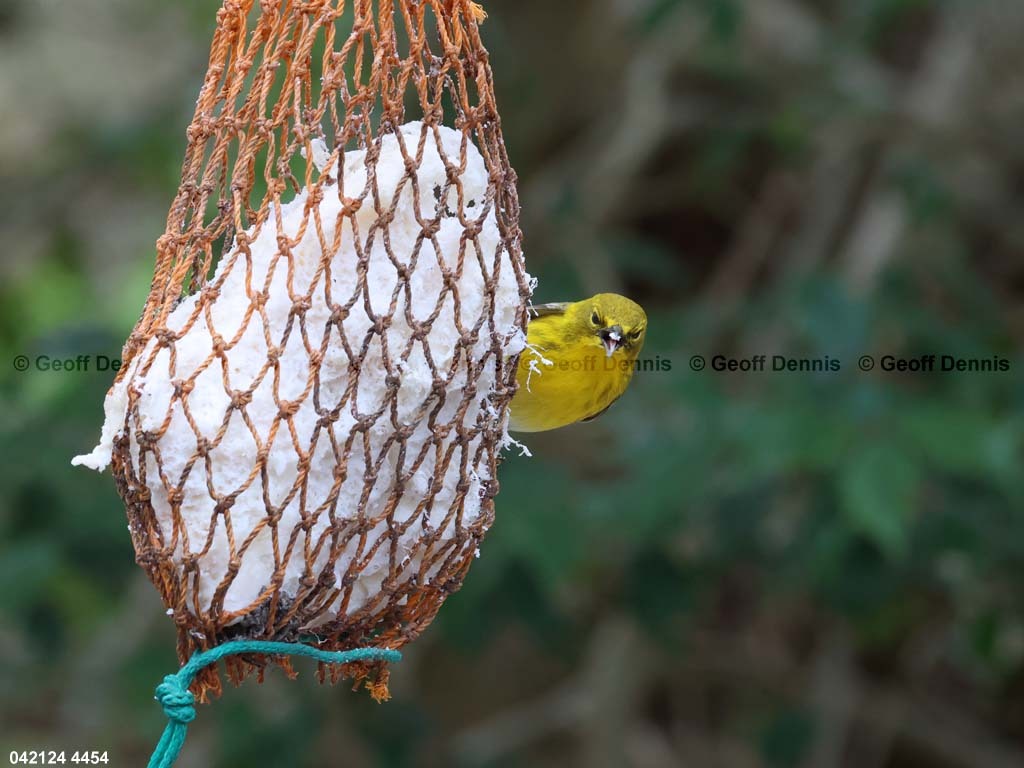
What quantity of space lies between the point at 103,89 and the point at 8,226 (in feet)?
8.84

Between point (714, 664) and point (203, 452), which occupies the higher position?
point (203, 452)

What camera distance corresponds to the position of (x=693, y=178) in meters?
6.87

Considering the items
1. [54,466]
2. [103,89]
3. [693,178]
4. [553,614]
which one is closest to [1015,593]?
[553,614]

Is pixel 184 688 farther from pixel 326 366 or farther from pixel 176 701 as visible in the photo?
pixel 326 366

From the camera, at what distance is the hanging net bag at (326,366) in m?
2.20

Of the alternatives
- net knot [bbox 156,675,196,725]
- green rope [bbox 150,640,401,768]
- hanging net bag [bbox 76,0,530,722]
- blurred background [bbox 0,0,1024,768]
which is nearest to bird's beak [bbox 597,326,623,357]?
→ blurred background [bbox 0,0,1024,768]

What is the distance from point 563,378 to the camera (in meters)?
3.65

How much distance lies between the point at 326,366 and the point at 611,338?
67.4 inches

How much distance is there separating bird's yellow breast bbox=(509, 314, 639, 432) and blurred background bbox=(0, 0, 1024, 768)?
1.79 ft

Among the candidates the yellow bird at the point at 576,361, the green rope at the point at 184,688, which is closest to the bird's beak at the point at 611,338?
the yellow bird at the point at 576,361

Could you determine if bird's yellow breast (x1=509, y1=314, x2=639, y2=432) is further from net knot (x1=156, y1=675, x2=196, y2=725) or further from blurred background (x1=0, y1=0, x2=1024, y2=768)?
net knot (x1=156, y1=675, x2=196, y2=725)

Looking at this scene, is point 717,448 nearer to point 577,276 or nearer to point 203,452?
point 577,276

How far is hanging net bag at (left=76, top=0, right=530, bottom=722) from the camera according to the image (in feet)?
7.20

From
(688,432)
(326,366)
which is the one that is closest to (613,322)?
(688,432)
